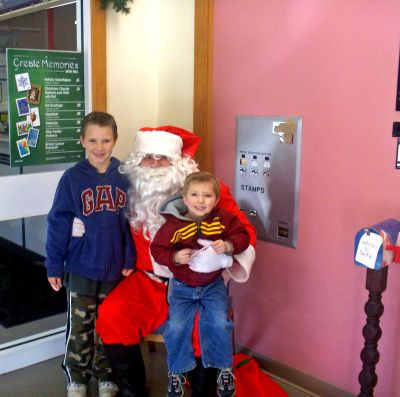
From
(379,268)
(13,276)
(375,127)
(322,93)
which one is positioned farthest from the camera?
(13,276)

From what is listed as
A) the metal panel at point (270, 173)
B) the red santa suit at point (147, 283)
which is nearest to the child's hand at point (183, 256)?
the red santa suit at point (147, 283)

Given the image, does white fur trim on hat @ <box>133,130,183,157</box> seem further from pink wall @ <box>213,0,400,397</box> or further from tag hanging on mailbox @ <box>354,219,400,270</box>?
tag hanging on mailbox @ <box>354,219,400,270</box>

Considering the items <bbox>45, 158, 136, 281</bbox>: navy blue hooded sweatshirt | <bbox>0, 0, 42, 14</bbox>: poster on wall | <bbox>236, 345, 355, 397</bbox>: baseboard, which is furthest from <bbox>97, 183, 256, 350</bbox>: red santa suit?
<bbox>0, 0, 42, 14</bbox>: poster on wall

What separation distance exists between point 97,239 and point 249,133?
3.08ft

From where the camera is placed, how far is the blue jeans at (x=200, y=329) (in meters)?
2.29

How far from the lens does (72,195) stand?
8.22 ft

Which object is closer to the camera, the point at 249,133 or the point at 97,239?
the point at 97,239

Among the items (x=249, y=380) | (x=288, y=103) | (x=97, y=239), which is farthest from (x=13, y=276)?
(x=288, y=103)

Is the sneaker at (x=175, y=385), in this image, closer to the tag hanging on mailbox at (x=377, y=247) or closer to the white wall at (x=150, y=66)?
the tag hanging on mailbox at (x=377, y=247)

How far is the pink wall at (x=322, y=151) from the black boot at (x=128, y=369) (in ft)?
2.43

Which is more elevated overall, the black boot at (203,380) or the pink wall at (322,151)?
the pink wall at (322,151)

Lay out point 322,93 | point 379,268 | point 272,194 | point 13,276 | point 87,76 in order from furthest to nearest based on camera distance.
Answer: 1. point 13,276
2. point 87,76
3. point 272,194
4. point 322,93
5. point 379,268

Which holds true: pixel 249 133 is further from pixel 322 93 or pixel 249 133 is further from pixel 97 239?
pixel 97 239

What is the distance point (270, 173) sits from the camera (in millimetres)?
2811
